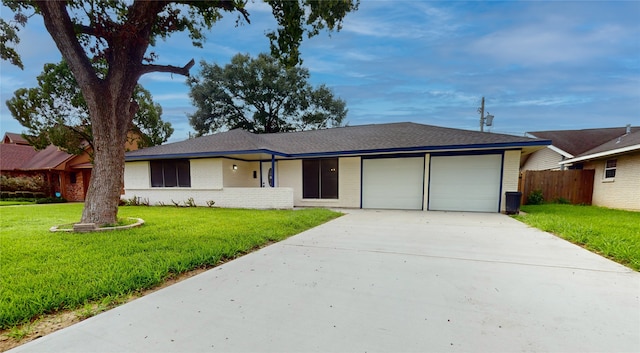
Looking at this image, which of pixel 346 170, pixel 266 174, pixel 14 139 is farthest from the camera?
pixel 14 139

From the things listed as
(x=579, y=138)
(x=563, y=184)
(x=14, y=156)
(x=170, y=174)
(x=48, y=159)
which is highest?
(x=579, y=138)

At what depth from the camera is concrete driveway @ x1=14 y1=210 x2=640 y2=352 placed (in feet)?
6.25

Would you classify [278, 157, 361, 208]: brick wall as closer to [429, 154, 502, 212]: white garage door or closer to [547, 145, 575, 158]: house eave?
[429, 154, 502, 212]: white garage door

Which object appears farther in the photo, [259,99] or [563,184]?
[259,99]

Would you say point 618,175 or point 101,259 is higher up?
point 618,175

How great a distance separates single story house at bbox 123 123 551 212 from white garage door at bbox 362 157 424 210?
0.12ft

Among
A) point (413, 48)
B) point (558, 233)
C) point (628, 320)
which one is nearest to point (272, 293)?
point (628, 320)

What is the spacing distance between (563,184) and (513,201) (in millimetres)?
5223

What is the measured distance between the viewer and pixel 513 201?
8398 millimetres

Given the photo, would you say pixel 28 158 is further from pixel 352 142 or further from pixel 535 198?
pixel 535 198

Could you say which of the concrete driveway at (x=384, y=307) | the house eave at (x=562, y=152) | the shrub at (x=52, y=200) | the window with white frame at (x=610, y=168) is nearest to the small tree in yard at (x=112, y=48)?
the concrete driveway at (x=384, y=307)

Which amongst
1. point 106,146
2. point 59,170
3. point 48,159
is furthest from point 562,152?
point 48,159

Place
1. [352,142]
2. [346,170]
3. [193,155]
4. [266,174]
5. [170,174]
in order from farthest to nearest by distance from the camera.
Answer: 1. [266,174]
2. [170,174]
3. [352,142]
4. [346,170]
5. [193,155]

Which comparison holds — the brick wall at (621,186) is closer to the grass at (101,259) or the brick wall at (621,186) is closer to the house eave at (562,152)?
the house eave at (562,152)
